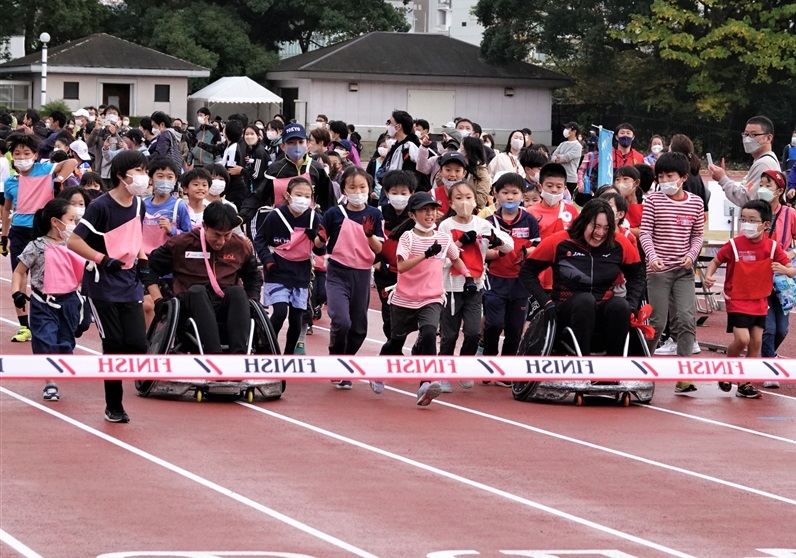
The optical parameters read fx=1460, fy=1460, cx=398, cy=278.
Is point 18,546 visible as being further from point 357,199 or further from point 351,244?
point 357,199

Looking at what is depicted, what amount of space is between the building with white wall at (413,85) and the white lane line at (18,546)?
165 ft

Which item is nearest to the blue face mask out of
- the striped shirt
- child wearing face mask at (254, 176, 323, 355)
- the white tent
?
child wearing face mask at (254, 176, 323, 355)

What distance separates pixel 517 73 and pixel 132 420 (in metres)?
50.6

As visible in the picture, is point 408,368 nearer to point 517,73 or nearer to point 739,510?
point 739,510

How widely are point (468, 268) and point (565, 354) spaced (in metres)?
→ 1.06

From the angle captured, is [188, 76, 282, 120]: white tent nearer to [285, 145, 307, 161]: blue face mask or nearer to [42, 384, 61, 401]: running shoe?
[285, 145, 307, 161]: blue face mask

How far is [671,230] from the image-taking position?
1239 centimetres

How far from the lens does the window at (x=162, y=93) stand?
5834cm

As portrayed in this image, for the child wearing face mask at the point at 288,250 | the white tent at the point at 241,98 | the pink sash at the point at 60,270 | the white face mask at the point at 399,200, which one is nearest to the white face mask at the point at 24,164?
the pink sash at the point at 60,270

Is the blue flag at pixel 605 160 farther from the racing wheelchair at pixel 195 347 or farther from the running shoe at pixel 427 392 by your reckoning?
the racing wheelchair at pixel 195 347

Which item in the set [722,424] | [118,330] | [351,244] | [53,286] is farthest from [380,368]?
[722,424]

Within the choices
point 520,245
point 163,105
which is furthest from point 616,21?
point 520,245

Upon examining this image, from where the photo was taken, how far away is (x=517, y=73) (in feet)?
196

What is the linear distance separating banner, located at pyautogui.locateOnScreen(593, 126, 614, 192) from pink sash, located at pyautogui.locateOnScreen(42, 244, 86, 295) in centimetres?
874
